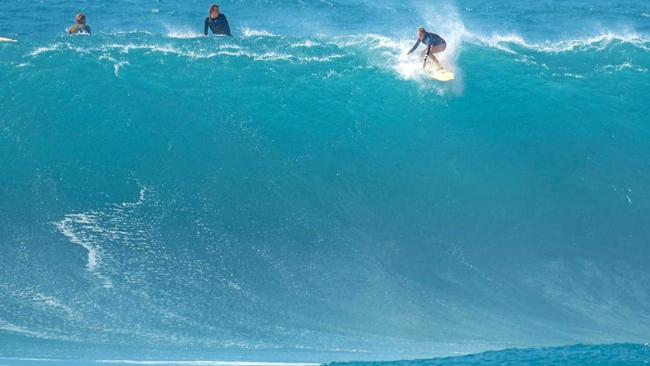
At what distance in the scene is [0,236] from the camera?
575 inches

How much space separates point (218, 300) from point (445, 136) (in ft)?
21.9

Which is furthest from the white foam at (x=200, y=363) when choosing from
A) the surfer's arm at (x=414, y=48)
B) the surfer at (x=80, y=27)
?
the surfer at (x=80, y=27)

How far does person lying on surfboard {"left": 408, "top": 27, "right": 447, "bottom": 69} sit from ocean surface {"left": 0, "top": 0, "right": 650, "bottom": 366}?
0.42 metres

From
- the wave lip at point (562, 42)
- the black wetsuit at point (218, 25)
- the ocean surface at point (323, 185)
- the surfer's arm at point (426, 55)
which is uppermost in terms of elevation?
the black wetsuit at point (218, 25)

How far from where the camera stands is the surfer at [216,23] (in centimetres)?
2016

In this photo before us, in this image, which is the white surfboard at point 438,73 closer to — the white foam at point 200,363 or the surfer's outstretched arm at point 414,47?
the surfer's outstretched arm at point 414,47

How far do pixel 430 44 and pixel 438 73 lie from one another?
0.66 metres

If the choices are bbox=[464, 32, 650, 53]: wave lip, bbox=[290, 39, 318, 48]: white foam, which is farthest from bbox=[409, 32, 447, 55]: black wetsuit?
bbox=[290, 39, 318, 48]: white foam

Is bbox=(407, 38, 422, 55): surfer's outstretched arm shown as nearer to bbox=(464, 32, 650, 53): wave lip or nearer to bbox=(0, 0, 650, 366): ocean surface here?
bbox=(0, 0, 650, 366): ocean surface

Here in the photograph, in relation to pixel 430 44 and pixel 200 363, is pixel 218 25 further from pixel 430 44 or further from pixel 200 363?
pixel 200 363

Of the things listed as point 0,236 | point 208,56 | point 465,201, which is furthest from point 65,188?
point 465,201

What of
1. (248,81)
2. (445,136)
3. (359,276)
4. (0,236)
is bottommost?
(359,276)

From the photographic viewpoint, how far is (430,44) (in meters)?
19.0

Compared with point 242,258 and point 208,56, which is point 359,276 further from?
point 208,56
